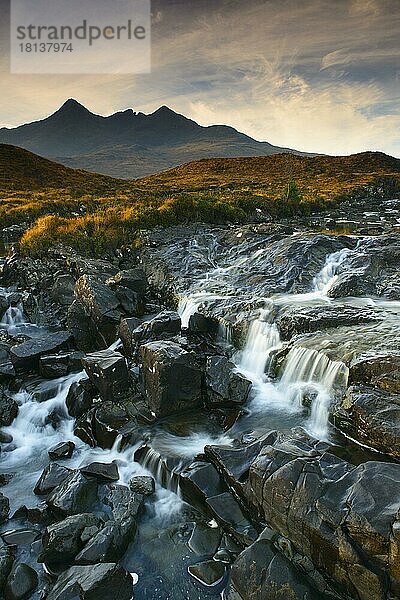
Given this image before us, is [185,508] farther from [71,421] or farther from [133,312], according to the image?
[133,312]

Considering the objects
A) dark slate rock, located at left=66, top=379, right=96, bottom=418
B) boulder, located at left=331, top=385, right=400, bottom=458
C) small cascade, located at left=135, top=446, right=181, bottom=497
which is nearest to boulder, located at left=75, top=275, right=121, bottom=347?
dark slate rock, located at left=66, top=379, right=96, bottom=418

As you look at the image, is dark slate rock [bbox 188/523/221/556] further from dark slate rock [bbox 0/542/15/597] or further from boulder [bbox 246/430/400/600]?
dark slate rock [bbox 0/542/15/597]

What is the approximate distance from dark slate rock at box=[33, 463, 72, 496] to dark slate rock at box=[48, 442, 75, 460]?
1002mm

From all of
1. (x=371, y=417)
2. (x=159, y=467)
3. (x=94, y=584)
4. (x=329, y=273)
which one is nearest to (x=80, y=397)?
(x=159, y=467)

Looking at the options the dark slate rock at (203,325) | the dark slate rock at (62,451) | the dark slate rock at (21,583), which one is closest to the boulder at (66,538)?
the dark slate rock at (21,583)

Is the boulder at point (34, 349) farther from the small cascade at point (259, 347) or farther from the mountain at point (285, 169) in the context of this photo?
the mountain at point (285, 169)

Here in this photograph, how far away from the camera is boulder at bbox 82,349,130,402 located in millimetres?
13273

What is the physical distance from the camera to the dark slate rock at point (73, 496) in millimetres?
9555

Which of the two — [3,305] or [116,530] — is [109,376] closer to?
[116,530]

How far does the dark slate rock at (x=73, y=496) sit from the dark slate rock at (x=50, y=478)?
13.1 inches

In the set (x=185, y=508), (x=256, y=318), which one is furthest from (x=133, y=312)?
(x=185, y=508)

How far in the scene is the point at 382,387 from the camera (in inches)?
434

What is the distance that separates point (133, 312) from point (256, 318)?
18.4 ft

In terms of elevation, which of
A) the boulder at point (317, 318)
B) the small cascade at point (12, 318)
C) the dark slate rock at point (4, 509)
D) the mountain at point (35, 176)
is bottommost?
the dark slate rock at point (4, 509)
